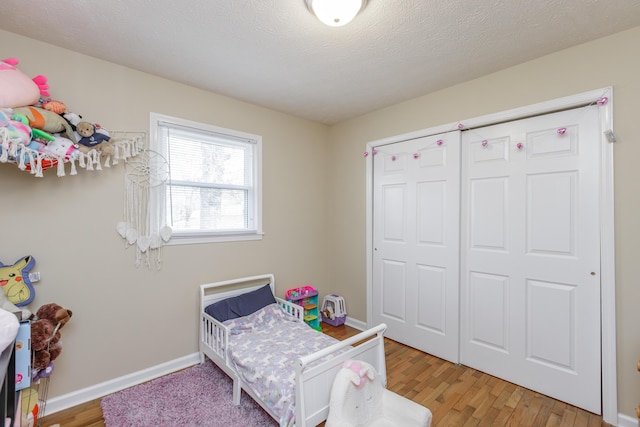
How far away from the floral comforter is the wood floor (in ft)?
2.56

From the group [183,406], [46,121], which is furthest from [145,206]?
[183,406]

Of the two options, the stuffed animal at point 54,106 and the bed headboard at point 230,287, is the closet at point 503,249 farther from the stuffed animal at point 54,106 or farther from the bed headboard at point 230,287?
the stuffed animal at point 54,106

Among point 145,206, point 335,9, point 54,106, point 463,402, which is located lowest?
point 463,402

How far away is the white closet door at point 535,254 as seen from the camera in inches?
76.9

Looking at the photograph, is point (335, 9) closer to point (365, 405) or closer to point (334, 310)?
point (365, 405)

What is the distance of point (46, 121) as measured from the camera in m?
1.72

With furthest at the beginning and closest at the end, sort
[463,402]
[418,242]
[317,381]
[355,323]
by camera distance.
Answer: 1. [355,323]
2. [418,242]
3. [463,402]
4. [317,381]

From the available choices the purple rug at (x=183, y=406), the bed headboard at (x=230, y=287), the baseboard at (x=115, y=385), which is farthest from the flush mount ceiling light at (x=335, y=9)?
the baseboard at (x=115, y=385)

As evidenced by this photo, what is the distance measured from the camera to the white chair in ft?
4.90

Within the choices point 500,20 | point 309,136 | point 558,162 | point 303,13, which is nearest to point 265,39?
point 303,13

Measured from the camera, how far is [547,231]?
6.95ft

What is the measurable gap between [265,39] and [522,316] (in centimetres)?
272

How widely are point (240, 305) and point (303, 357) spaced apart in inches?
48.4

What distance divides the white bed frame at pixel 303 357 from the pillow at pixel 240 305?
0.26ft
